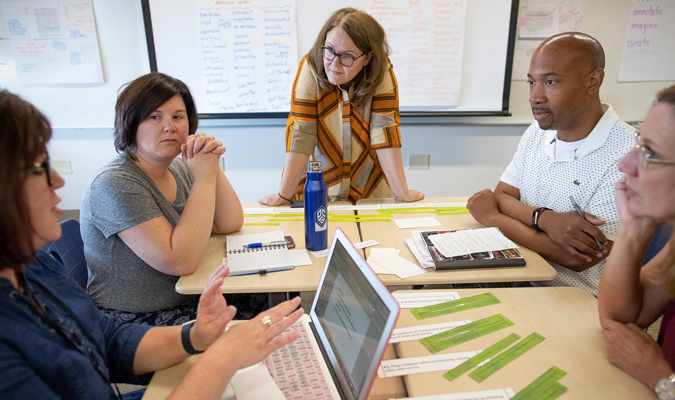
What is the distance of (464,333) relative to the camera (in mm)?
998

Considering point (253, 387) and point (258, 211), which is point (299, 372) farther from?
point (258, 211)

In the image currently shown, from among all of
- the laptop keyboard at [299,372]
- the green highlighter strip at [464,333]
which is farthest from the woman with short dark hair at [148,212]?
the green highlighter strip at [464,333]

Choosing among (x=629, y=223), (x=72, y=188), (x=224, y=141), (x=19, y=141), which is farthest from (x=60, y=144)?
(x=629, y=223)

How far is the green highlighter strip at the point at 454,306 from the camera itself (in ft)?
3.54

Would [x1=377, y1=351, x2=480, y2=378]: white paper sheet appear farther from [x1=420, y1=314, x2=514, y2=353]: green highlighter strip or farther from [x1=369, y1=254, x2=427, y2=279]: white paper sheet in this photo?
[x1=369, y1=254, x2=427, y2=279]: white paper sheet

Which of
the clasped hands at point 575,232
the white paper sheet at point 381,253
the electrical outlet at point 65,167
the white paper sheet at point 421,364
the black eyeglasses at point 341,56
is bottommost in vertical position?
the electrical outlet at point 65,167

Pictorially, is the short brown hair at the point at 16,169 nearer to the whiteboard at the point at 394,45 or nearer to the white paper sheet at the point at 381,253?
the white paper sheet at the point at 381,253

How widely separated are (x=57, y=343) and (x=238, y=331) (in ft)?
1.04

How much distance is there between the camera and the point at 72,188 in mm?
3461

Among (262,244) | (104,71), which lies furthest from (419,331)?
(104,71)

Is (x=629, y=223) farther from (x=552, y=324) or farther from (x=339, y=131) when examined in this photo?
(x=339, y=131)

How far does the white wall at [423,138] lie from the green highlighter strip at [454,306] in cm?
228

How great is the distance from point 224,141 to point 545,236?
2600 mm

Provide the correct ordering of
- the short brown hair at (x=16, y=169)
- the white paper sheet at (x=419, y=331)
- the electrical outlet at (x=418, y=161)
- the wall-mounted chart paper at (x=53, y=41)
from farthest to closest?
the electrical outlet at (x=418, y=161), the wall-mounted chart paper at (x=53, y=41), the white paper sheet at (x=419, y=331), the short brown hair at (x=16, y=169)
